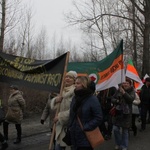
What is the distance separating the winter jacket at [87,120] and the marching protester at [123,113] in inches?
92.1

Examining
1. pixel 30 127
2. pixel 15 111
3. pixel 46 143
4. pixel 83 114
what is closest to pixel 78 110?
pixel 83 114

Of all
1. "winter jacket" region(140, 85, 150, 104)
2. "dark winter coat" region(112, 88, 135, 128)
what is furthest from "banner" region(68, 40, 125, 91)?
"winter jacket" region(140, 85, 150, 104)

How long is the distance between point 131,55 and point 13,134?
1819 centimetres

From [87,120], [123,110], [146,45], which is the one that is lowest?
[123,110]

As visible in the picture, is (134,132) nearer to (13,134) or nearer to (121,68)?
(121,68)

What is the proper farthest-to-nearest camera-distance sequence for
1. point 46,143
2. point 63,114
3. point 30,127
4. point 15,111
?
point 30,127 → point 46,143 → point 15,111 → point 63,114

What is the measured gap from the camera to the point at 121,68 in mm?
6500

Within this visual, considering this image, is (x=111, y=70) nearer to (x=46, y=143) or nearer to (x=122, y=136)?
(x=122, y=136)

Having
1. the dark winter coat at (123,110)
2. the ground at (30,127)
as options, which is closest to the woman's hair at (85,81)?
the dark winter coat at (123,110)

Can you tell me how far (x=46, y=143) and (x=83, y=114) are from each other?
3860mm

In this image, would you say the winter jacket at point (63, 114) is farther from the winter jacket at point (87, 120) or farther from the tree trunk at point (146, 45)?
the tree trunk at point (146, 45)

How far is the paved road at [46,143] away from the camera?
7.21m

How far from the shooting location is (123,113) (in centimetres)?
663

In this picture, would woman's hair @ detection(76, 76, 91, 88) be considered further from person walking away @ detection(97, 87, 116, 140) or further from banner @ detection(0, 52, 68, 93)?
person walking away @ detection(97, 87, 116, 140)
